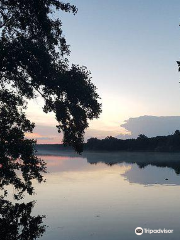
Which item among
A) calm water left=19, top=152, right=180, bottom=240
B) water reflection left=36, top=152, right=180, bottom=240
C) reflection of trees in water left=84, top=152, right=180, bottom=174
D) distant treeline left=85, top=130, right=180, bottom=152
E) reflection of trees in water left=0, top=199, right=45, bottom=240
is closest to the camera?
reflection of trees in water left=0, top=199, right=45, bottom=240

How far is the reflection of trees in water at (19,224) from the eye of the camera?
19.2 m

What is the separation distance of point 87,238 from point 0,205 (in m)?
11.0

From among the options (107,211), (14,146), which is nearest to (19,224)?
(14,146)

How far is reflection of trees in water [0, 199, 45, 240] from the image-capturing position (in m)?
19.2

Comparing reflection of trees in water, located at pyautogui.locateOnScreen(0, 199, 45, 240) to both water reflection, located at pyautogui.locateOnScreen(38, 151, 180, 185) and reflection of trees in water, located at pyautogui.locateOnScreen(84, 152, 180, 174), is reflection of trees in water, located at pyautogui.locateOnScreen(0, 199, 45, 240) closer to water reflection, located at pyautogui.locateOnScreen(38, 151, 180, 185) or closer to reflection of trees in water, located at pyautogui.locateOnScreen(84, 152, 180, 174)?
water reflection, located at pyautogui.locateOnScreen(38, 151, 180, 185)

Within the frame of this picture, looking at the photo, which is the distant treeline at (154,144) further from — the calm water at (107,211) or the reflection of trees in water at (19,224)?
the reflection of trees in water at (19,224)

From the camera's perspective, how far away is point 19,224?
852 inches

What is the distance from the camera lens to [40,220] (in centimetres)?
2397

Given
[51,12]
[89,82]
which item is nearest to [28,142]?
[89,82]

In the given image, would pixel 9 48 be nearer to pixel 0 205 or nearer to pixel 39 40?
pixel 39 40

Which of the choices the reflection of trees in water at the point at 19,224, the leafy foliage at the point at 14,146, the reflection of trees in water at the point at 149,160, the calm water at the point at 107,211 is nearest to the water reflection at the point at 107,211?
the calm water at the point at 107,211
